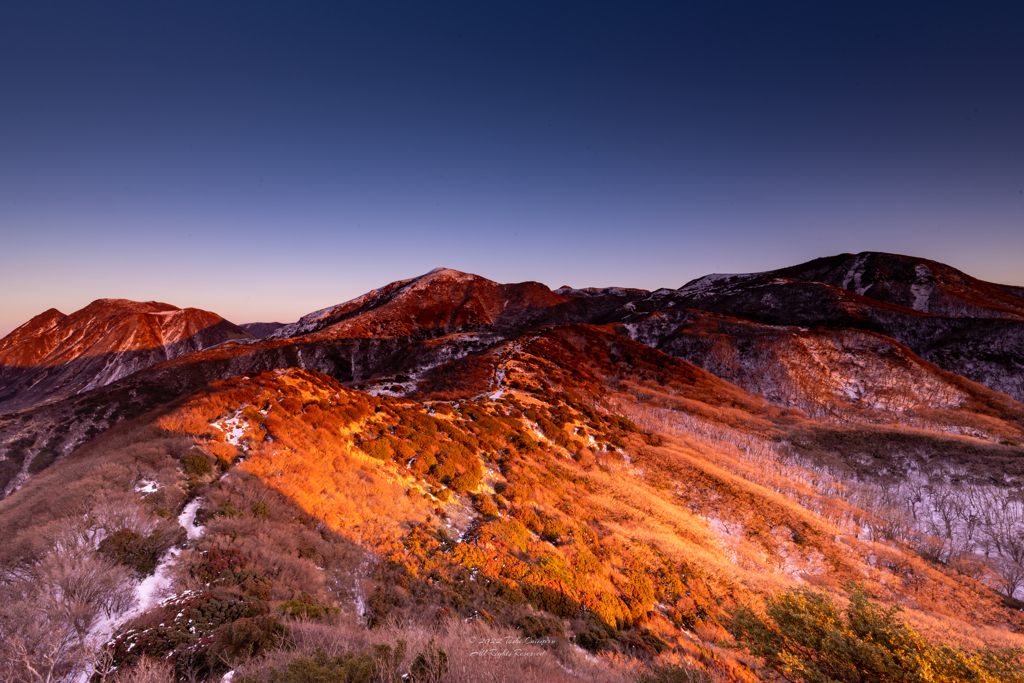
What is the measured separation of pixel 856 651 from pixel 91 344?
169 m

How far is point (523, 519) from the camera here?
56.0 ft

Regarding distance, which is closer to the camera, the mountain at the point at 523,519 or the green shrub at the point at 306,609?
the mountain at the point at 523,519

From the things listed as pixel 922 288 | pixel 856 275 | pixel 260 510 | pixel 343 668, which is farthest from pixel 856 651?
pixel 856 275

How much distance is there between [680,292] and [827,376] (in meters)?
63.2

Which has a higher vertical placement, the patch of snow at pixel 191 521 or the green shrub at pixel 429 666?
the patch of snow at pixel 191 521

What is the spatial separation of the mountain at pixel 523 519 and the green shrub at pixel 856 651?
98 millimetres

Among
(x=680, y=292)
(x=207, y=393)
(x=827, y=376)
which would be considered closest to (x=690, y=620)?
(x=207, y=393)

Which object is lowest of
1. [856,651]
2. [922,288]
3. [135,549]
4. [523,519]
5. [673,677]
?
[523,519]

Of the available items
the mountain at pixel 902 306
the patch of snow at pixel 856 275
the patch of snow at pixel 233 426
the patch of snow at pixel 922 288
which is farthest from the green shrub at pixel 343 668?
the patch of snow at pixel 856 275

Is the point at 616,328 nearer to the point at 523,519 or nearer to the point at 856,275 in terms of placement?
the point at 523,519

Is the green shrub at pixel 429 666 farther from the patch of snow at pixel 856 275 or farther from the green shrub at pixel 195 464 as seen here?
the patch of snow at pixel 856 275

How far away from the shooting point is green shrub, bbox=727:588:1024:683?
22.2ft

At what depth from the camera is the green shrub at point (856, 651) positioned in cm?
676

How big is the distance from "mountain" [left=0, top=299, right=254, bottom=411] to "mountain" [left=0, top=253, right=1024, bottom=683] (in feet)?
240
